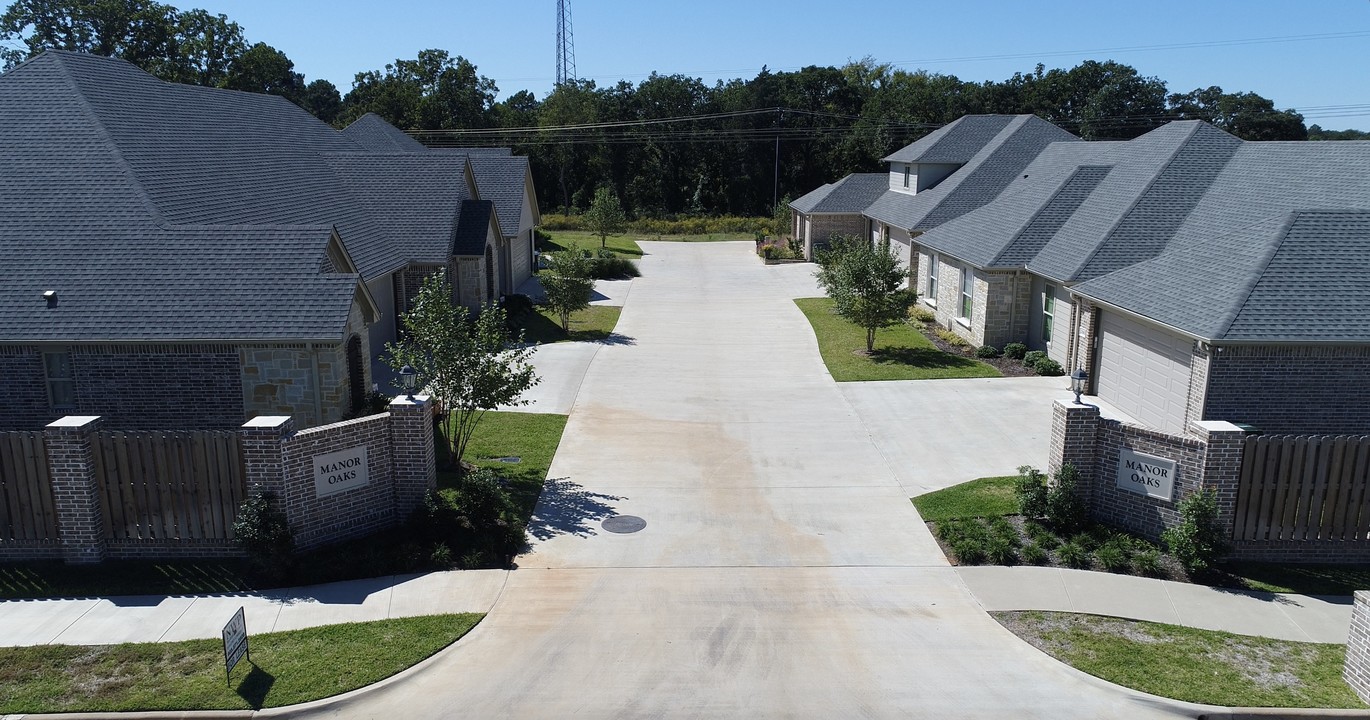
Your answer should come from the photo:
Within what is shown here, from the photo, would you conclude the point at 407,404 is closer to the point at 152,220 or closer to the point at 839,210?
the point at 152,220

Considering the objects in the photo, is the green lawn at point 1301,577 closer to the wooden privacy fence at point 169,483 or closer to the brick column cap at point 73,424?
the wooden privacy fence at point 169,483

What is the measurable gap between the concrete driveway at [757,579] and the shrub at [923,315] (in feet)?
30.1

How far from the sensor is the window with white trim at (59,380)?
15453 mm

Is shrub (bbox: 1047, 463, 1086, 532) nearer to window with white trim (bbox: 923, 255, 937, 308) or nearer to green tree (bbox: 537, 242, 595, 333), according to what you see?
green tree (bbox: 537, 242, 595, 333)

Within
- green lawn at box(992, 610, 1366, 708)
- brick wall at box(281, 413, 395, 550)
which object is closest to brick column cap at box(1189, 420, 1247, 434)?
green lawn at box(992, 610, 1366, 708)

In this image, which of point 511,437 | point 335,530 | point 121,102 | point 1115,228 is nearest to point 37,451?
point 335,530

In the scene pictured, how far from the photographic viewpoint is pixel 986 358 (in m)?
25.5

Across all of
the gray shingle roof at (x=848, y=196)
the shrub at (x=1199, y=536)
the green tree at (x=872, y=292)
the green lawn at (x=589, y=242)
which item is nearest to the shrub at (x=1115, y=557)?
the shrub at (x=1199, y=536)

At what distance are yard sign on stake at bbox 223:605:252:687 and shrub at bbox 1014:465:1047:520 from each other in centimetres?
1084

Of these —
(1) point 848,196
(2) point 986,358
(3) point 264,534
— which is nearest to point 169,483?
(3) point 264,534

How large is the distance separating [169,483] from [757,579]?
26.4 ft

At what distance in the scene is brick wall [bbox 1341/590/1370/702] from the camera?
29.9 feet

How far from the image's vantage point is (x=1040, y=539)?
12.9 metres

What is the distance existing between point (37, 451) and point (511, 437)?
819 centimetres
